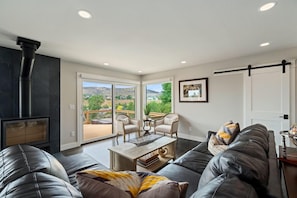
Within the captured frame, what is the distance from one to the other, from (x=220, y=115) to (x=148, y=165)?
2.56 m

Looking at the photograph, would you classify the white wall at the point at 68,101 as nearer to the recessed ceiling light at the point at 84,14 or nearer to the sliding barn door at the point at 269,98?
the recessed ceiling light at the point at 84,14

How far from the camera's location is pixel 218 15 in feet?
5.85

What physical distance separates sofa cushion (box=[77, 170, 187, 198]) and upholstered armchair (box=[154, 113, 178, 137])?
10.9 ft

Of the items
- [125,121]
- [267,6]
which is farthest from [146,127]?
[267,6]

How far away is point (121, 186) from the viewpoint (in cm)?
76

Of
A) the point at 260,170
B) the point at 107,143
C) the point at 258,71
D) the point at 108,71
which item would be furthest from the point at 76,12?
the point at 258,71

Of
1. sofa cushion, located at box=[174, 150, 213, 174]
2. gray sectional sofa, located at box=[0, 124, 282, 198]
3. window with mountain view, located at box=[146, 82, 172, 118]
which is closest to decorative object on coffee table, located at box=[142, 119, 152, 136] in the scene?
window with mountain view, located at box=[146, 82, 172, 118]

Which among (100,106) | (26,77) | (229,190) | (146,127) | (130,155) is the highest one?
(26,77)

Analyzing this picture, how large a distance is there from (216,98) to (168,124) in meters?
1.61

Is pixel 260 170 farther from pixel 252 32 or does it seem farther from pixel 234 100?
pixel 234 100

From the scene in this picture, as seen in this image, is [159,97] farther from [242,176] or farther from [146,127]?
[242,176]

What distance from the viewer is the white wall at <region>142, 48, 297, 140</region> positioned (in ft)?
11.2

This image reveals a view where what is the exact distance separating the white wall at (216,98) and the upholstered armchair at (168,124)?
343 millimetres

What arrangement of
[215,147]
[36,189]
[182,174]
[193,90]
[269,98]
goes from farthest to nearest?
[193,90] → [269,98] → [215,147] → [182,174] → [36,189]
